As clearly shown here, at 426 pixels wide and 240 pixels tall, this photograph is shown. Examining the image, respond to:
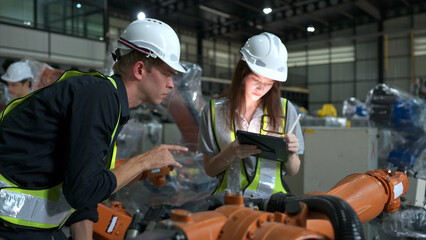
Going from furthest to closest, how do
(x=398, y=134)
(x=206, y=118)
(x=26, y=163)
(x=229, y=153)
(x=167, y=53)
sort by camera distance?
(x=398, y=134) < (x=206, y=118) < (x=229, y=153) < (x=167, y=53) < (x=26, y=163)

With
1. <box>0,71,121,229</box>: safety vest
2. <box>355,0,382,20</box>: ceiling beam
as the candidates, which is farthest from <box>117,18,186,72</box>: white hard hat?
<box>355,0,382,20</box>: ceiling beam

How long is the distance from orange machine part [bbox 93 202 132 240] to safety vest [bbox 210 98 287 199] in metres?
0.65

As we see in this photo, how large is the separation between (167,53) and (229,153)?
23.6 inches

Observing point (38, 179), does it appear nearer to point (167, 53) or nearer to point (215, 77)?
point (167, 53)

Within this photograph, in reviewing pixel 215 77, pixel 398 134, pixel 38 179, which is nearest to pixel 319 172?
pixel 398 134

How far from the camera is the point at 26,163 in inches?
49.1

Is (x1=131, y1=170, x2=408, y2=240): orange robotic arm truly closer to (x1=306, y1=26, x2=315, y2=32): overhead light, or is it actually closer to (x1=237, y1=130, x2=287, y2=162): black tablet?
(x1=237, y1=130, x2=287, y2=162): black tablet

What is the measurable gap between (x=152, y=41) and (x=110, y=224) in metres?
1.23

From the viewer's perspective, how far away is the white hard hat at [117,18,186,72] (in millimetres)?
1525

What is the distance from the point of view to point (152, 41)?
156cm

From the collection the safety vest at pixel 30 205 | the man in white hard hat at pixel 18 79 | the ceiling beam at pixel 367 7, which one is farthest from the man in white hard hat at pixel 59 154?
the ceiling beam at pixel 367 7

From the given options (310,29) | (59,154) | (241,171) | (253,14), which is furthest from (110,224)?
(253,14)

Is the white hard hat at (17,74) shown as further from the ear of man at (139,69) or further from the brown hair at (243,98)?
the ear of man at (139,69)

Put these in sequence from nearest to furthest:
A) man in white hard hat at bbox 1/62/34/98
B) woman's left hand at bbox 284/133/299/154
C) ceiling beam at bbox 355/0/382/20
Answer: woman's left hand at bbox 284/133/299/154 < man in white hard hat at bbox 1/62/34/98 < ceiling beam at bbox 355/0/382/20
